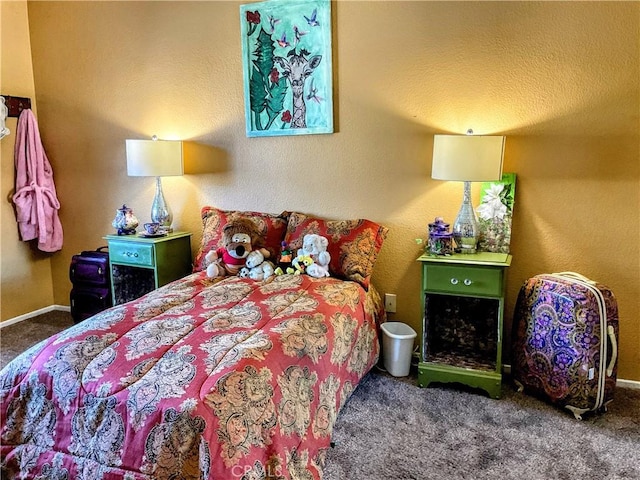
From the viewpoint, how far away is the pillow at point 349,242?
2752 mm

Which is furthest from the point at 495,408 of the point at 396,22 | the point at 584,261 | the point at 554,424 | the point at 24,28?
the point at 24,28

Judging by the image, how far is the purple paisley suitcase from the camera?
2264mm

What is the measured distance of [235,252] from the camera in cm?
280

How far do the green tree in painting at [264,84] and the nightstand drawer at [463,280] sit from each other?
4.92 ft

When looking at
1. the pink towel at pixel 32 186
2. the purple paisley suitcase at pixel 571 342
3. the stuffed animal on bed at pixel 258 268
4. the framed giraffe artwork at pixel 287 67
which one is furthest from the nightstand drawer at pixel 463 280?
the pink towel at pixel 32 186

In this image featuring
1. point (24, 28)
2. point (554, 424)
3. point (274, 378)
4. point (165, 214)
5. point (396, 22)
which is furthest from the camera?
point (24, 28)

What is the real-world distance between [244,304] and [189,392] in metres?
0.80

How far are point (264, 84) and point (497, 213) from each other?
1.72 metres

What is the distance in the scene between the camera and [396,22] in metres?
2.81

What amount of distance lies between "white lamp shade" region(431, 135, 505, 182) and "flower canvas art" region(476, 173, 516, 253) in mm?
260

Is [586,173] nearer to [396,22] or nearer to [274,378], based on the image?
[396,22]

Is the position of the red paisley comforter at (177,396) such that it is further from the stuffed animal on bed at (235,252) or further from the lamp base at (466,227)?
the lamp base at (466,227)

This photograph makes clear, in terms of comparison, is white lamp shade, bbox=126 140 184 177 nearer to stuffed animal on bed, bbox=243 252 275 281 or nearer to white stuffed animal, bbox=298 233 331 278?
stuffed animal on bed, bbox=243 252 275 281

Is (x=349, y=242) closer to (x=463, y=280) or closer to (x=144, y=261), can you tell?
(x=463, y=280)
